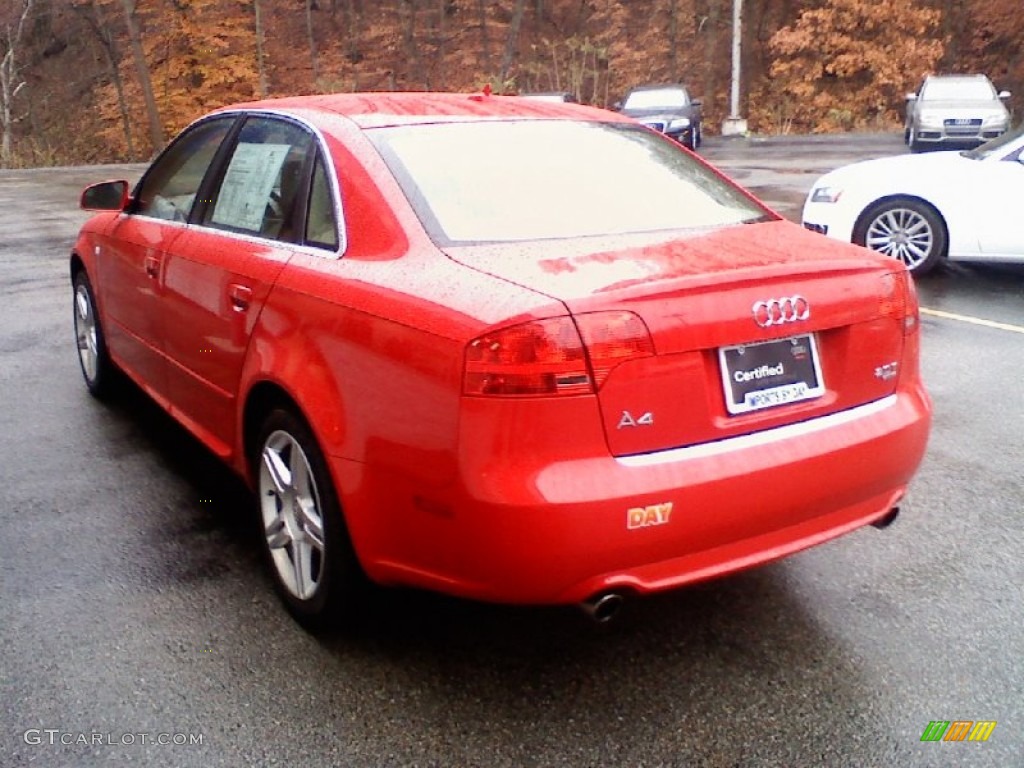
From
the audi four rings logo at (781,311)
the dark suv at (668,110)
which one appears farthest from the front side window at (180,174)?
the dark suv at (668,110)

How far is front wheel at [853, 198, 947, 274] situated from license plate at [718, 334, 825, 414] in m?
6.66

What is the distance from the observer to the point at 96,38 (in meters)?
47.3

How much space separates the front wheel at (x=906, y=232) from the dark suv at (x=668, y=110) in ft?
53.3

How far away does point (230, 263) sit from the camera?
3.76 meters

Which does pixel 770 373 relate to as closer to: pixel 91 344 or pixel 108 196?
pixel 108 196

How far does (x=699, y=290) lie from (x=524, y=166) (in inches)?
40.8

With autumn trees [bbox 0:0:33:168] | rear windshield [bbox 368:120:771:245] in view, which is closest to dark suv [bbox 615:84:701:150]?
rear windshield [bbox 368:120:771:245]

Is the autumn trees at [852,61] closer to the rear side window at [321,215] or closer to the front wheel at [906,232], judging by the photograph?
the front wheel at [906,232]

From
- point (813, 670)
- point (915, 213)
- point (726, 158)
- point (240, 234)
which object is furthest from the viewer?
point (726, 158)

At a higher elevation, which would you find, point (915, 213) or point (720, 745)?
point (915, 213)

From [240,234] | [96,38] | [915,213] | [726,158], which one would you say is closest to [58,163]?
[96,38]

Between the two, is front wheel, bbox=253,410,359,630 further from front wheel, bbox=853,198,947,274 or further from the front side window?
front wheel, bbox=853,198,947,274

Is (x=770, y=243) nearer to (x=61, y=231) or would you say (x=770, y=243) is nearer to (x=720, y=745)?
(x=720, y=745)

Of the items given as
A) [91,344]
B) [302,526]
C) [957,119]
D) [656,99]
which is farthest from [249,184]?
[656,99]
